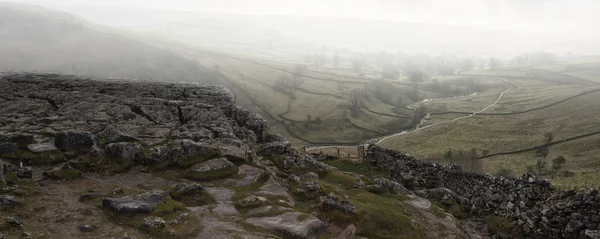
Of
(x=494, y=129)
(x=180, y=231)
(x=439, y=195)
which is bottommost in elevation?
(x=494, y=129)

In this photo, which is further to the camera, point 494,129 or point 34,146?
point 494,129

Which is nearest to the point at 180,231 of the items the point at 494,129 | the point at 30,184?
the point at 30,184

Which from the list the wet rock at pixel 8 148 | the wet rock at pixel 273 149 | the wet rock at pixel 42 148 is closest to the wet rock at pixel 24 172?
the wet rock at pixel 42 148

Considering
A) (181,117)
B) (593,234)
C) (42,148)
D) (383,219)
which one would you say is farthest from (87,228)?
(593,234)

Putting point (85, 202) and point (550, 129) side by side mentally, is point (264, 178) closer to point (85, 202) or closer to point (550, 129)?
point (85, 202)

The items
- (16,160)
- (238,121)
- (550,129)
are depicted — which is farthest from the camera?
(550,129)

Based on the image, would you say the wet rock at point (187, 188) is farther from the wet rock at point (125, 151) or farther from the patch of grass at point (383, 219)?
the patch of grass at point (383, 219)

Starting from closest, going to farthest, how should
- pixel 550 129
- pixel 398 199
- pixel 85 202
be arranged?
pixel 85 202
pixel 398 199
pixel 550 129

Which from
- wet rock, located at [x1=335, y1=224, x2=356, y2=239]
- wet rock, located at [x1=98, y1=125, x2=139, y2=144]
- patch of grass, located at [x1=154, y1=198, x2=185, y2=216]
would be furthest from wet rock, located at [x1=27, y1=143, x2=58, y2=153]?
wet rock, located at [x1=335, y1=224, x2=356, y2=239]
